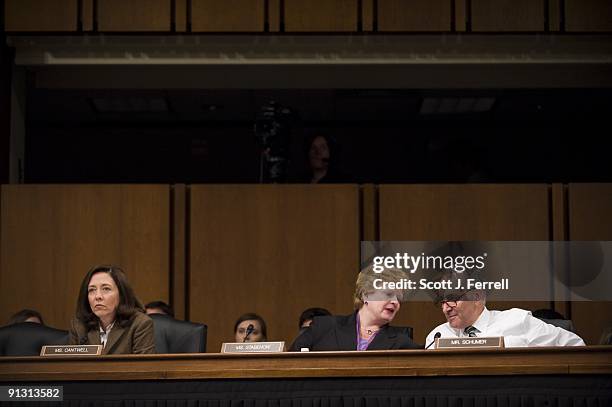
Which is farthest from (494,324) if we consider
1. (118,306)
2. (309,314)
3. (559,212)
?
(559,212)

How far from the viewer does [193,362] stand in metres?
3.85

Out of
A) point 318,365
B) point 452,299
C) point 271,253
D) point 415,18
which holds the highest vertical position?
point 415,18

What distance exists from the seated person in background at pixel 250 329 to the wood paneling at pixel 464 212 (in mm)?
1246

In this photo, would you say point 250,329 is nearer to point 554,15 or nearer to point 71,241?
point 71,241

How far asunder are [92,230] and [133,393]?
367 cm

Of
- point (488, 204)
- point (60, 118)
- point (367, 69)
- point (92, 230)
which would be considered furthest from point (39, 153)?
point (488, 204)

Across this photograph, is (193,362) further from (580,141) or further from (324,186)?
(580,141)

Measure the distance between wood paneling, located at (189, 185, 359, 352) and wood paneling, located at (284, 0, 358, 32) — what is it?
3.57 feet

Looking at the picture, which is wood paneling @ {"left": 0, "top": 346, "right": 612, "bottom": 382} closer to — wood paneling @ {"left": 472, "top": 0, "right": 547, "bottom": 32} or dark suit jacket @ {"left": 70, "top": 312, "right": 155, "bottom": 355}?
dark suit jacket @ {"left": 70, "top": 312, "right": 155, "bottom": 355}

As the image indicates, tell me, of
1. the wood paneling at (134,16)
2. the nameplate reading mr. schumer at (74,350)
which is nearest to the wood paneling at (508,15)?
the wood paneling at (134,16)

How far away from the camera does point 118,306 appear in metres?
4.87

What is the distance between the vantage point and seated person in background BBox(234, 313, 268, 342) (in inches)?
253

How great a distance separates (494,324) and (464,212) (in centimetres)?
312

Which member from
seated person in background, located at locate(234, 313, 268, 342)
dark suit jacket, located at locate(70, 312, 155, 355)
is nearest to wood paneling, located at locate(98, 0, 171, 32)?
seated person in background, located at locate(234, 313, 268, 342)
